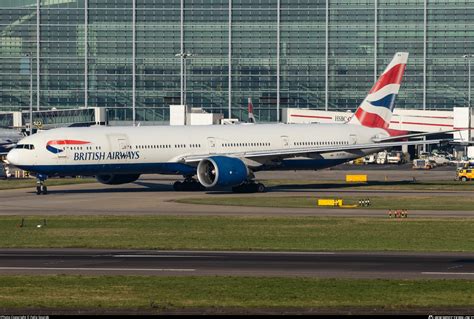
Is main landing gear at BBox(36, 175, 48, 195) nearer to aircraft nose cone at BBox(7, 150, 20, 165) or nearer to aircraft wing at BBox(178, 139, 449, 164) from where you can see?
aircraft nose cone at BBox(7, 150, 20, 165)

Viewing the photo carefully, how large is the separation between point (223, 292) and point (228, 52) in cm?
14878

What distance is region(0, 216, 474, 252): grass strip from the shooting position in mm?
45250

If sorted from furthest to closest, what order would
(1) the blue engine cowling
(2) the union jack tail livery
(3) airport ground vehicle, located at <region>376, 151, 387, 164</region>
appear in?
(3) airport ground vehicle, located at <region>376, 151, 387, 164</region> → (2) the union jack tail livery → (1) the blue engine cowling

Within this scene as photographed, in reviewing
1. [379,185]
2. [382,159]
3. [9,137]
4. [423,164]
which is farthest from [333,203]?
[382,159]

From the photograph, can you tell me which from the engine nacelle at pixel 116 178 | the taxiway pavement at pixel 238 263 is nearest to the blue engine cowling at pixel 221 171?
the engine nacelle at pixel 116 178

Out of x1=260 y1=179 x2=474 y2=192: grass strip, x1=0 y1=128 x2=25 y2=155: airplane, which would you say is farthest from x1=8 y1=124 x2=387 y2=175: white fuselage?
x1=0 y1=128 x2=25 y2=155: airplane

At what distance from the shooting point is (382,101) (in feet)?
285

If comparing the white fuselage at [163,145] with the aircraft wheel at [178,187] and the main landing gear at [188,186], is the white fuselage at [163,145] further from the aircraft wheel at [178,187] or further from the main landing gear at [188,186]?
the aircraft wheel at [178,187]

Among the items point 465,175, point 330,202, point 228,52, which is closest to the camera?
point 330,202

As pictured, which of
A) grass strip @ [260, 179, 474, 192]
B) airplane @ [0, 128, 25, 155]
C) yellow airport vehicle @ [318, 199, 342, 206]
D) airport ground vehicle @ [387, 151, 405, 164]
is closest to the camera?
yellow airport vehicle @ [318, 199, 342, 206]

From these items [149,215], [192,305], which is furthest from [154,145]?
[192,305]

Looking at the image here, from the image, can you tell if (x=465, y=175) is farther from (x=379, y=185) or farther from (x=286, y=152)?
(x=286, y=152)

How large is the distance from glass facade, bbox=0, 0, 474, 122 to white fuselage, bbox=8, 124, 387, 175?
9310cm

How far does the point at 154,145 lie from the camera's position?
255 ft
